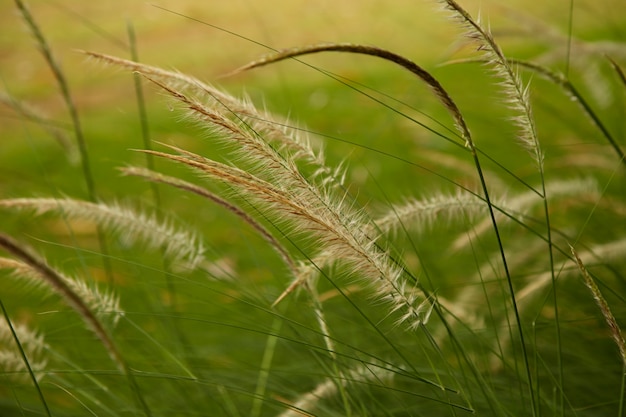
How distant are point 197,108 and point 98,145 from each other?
12.0 feet

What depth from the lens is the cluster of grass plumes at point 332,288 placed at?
66cm

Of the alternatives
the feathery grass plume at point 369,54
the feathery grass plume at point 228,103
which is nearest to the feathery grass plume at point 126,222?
the feathery grass plume at point 228,103

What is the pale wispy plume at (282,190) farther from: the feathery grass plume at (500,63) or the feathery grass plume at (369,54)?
the feathery grass plume at (500,63)

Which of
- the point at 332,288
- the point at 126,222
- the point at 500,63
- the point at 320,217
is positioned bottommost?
the point at 332,288

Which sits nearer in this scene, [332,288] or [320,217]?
[320,217]

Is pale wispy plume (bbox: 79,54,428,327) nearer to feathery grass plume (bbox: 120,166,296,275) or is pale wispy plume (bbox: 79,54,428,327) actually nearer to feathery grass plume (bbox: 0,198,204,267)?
feathery grass plume (bbox: 120,166,296,275)

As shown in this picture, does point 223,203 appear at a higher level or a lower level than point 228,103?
lower

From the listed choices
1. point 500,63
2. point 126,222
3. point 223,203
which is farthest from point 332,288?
point 500,63

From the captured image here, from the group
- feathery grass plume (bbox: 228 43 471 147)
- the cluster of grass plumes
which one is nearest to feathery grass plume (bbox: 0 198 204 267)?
the cluster of grass plumes

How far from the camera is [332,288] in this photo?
4.78ft

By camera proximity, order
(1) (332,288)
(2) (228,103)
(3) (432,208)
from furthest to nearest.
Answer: (1) (332,288), (3) (432,208), (2) (228,103)

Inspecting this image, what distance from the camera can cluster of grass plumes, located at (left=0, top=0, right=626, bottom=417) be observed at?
26.1 inches

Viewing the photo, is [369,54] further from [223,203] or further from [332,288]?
[332,288]

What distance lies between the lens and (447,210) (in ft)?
3.12
